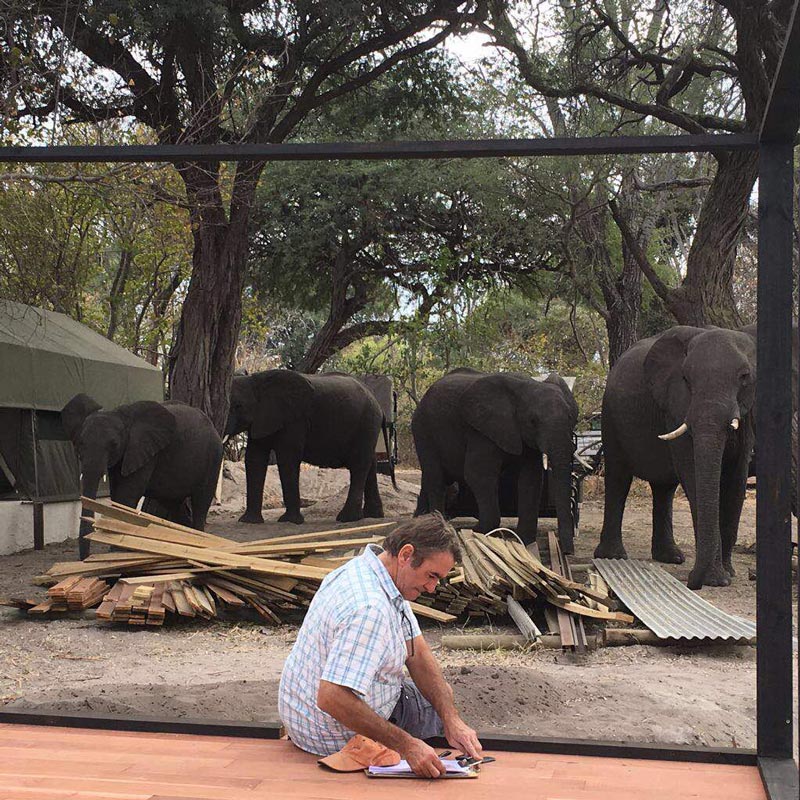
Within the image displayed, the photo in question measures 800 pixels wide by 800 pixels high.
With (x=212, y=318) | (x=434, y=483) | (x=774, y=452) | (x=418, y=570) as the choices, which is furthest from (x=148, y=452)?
(x=774, y=452)

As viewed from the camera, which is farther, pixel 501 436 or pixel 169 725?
pixel 501 436

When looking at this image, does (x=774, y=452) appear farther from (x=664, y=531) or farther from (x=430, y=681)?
(x=664, y=531)

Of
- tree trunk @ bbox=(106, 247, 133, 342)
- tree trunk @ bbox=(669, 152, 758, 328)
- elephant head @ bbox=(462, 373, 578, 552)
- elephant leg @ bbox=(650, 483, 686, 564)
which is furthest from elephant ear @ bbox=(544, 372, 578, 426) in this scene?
tree trunk @ bbox=(106, 247, 133, 342)

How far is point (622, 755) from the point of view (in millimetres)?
4281

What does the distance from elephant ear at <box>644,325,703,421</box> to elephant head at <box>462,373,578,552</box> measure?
123 centimetres

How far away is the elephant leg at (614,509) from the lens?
1277 cm

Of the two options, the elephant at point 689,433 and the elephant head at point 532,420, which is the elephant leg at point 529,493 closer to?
the elephant head at point 532,420

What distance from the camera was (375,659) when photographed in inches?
154

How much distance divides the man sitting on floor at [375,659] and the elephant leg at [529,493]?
8.82 metres

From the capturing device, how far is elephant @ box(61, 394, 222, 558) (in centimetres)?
1202

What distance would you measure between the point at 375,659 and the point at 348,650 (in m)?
0.10

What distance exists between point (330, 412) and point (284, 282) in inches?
312

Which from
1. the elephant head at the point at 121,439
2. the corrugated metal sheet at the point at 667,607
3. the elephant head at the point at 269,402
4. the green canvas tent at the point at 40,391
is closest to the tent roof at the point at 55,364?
the green canvas tent at the point at 40,391

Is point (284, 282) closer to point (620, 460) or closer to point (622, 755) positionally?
point (620, 460)
